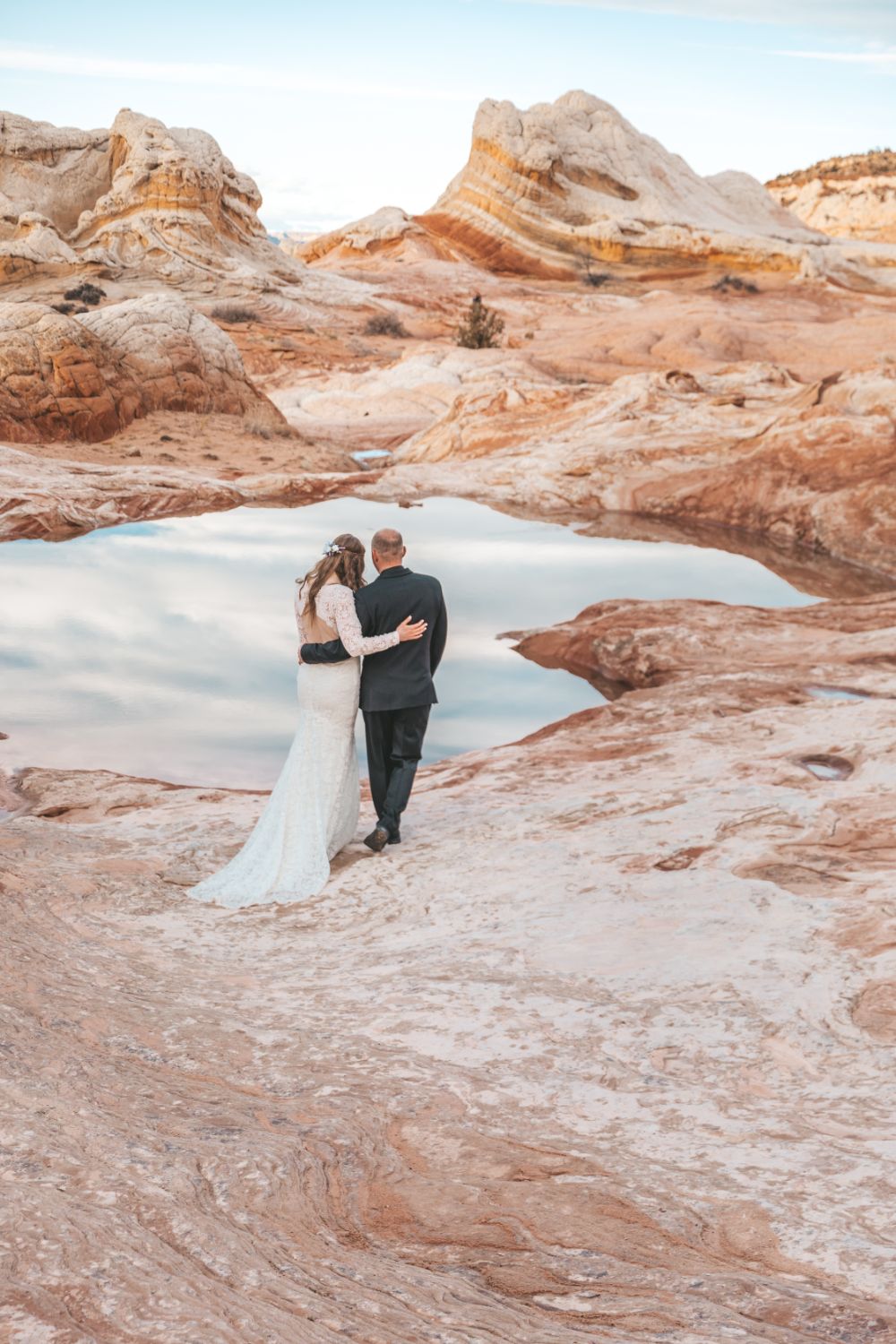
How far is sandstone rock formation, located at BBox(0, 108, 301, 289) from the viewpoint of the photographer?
35062 mm

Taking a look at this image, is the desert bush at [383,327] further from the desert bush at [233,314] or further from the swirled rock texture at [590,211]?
the swirled rock texture at [590,211]

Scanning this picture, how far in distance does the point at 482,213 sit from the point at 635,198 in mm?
6208

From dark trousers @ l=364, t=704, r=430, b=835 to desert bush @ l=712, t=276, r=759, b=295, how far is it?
39150 mm

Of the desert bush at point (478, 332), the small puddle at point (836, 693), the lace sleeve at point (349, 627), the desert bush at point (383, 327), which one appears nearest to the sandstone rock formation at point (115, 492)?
the small puddle at point (836, 693)

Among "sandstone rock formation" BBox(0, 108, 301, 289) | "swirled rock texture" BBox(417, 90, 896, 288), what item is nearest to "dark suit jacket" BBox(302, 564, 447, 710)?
"sandstone rock formation" BBox(0, 108, 301, 289)

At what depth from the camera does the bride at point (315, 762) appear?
19.2ft

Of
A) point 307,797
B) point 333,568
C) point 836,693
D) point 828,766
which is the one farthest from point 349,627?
point 836,693

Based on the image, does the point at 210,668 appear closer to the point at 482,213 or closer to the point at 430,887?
the point at 430,887

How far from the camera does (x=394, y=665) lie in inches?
238

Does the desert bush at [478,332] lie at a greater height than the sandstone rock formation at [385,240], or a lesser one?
lesser

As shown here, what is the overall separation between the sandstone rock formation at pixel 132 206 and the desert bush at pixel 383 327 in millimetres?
3677

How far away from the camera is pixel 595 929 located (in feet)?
17.0

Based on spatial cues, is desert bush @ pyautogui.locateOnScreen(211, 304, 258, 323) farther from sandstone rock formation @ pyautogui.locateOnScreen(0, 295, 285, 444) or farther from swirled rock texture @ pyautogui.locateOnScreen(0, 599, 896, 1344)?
Answer: swirled rock texture @ pyautogui.locateOnScreen(0, 599, 896, 1344)

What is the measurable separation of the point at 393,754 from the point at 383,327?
3116cm
